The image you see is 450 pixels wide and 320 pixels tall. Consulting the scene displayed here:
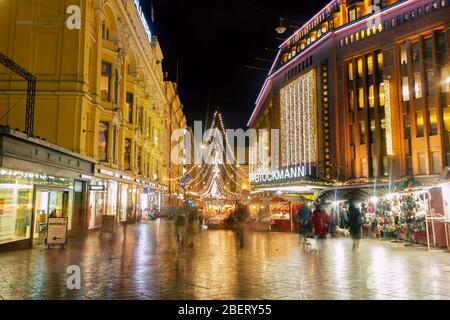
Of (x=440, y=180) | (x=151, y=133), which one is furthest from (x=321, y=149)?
(x=440, y=180)

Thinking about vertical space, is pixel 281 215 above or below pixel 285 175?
below

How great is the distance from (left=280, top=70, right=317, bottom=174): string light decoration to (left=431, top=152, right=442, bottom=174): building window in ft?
45.3

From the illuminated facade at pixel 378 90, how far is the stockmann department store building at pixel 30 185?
3001 centimetres

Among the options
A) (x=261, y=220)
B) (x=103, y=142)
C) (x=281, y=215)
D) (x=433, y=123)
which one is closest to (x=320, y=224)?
(x=261, y=220)

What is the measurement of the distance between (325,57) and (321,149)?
11.0 meters

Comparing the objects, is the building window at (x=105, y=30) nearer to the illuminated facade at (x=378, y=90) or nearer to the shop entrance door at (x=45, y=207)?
the shop entrance door at (x=45, y=207)

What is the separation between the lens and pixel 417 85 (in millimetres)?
37969

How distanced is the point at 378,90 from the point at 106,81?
91.8ft

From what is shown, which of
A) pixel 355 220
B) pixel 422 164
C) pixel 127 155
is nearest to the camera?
pixel 355 220

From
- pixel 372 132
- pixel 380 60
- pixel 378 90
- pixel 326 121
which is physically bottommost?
pixel 372 132

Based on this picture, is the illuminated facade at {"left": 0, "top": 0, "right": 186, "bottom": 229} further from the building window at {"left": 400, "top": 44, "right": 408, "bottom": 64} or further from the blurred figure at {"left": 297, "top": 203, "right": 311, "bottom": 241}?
the building window at {"left": 400, "top": 44, "right": 408, "bottom": 64}

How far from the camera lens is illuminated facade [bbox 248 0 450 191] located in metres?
36.2

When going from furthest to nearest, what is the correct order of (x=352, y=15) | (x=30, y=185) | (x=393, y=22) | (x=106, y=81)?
(x=352, y=15), (x=393, y=22), (x=106, y=81), (x=30, y=185)

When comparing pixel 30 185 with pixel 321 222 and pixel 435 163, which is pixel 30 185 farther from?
pixel 435 163
